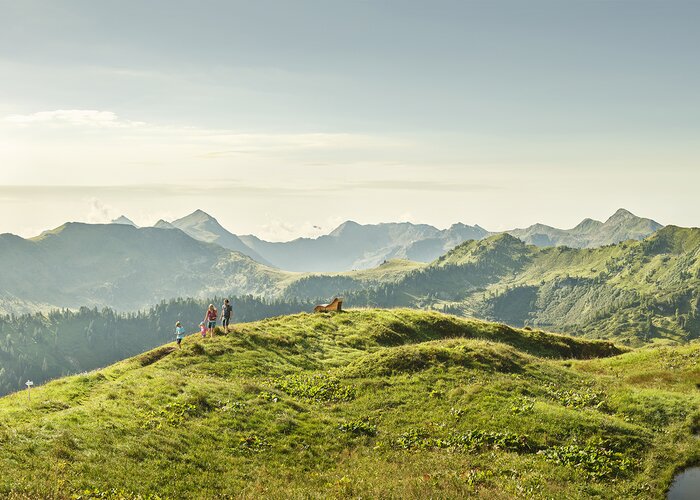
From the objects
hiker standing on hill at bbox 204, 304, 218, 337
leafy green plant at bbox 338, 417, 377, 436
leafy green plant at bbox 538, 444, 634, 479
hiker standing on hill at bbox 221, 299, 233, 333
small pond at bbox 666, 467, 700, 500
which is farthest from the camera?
hiker standing on hill at bbox 221, 299, 233, 333

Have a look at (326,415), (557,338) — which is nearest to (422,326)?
(557,338)

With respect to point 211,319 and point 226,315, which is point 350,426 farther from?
point 226,315

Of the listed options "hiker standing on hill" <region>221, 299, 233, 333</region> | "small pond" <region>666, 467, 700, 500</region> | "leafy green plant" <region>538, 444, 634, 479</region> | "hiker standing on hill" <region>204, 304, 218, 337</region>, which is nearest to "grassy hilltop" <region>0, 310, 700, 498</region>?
"leafy green plant" <region>538, 444, 634, 479</region>

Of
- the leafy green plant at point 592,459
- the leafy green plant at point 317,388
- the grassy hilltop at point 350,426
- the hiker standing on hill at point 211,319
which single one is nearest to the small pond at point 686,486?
the grassy hilltop at point 350,426

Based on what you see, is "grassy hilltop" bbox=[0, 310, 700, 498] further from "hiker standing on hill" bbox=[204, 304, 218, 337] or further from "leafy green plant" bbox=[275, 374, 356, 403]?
"hiker standing on hill" bbox=[204, 304, 218, 337]

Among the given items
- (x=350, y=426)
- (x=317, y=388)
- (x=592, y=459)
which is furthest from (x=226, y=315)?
(x=592, y=459)

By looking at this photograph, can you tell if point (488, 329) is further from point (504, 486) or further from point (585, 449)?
point (504, 486)

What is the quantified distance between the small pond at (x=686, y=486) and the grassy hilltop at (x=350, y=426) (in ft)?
1.63

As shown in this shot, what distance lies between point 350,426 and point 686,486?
60.5 feet

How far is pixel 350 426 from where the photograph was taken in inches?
1252

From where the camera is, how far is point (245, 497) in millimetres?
21922

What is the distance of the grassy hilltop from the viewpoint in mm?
23109

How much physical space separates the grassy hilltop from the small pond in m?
0.50

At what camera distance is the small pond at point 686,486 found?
80.4ft
